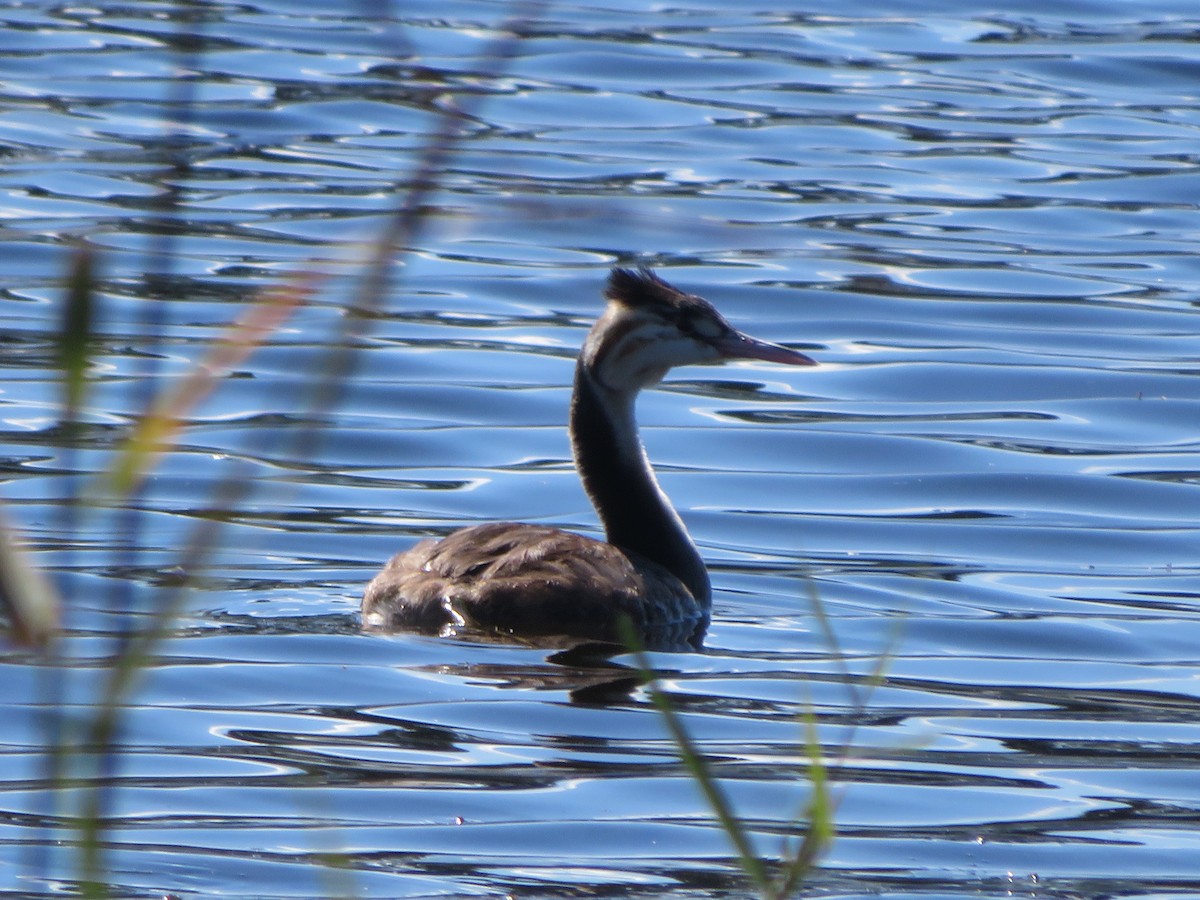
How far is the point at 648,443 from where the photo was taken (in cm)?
1198

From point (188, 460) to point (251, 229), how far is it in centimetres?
643

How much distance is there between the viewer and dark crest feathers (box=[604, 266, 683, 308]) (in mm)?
8867

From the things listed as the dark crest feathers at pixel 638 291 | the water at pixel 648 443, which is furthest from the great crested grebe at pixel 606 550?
the water at pixel 648 443

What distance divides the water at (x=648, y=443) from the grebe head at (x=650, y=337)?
714mm

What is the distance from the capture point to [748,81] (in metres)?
23.9

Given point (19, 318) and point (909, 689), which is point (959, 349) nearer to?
point (19, 318)

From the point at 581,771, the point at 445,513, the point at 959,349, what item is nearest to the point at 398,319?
the point at 959,349

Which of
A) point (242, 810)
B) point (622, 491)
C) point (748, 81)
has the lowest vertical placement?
point (748, 81)

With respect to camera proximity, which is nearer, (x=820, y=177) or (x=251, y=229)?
(x=251, y=229)

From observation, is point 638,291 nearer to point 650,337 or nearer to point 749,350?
point 650,337

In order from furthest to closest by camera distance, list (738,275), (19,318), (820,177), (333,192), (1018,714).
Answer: (820,177), (333,192), (738,275), (19,318), (1018,714)

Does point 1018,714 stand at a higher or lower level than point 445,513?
higher

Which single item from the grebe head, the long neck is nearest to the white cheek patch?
the grebe head

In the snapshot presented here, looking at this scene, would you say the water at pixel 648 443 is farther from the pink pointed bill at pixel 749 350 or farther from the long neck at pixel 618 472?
the pink pointed bill at pixel 749 350
